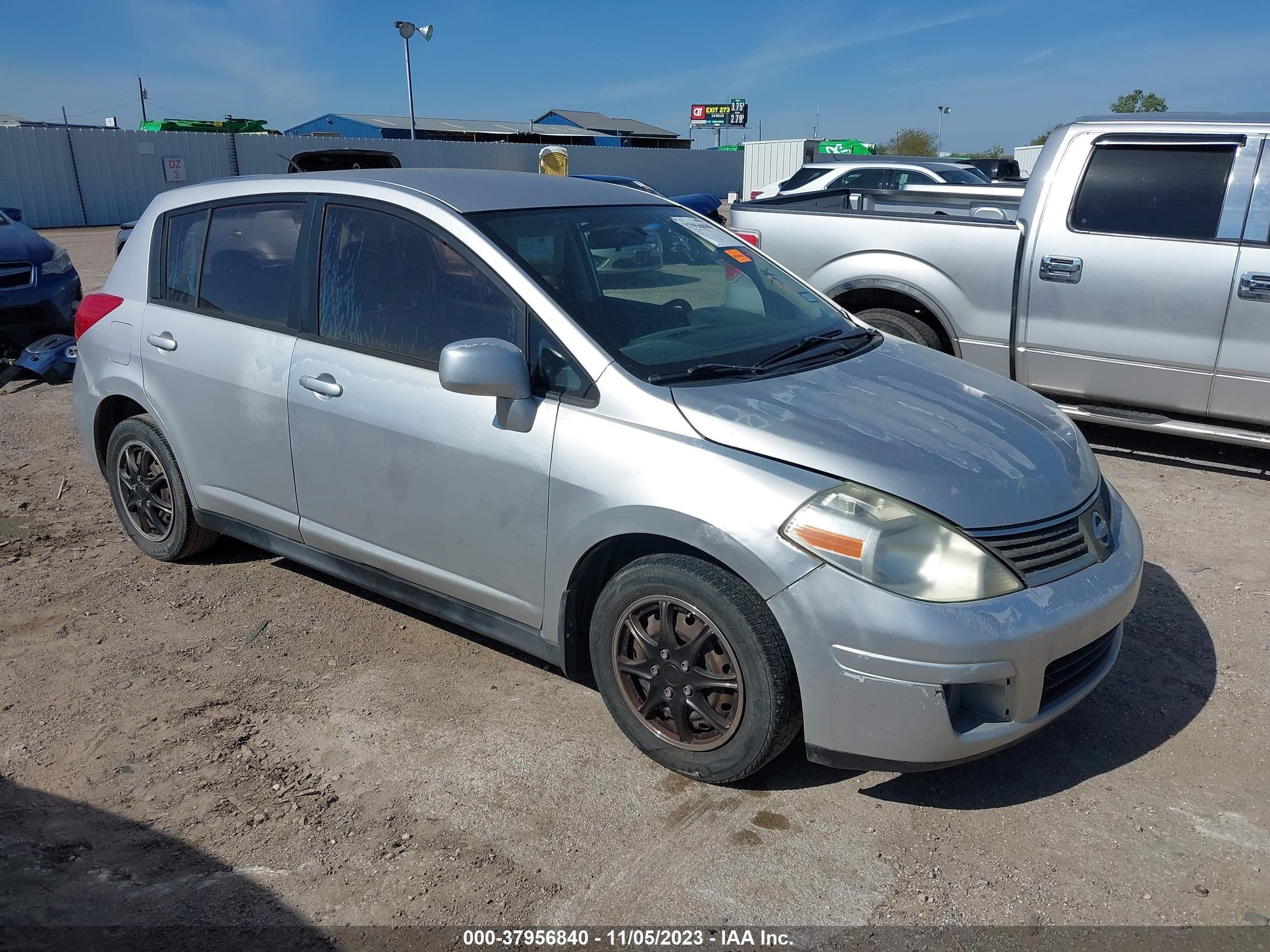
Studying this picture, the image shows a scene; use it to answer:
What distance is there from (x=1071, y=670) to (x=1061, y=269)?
3777mm

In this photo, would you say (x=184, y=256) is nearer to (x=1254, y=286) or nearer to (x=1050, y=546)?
(x=1050, y=546)

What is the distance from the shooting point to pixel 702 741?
2.99 m

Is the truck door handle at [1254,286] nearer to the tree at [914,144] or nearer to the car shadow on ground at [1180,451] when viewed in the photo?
the car shadow on ground at [1180,451]

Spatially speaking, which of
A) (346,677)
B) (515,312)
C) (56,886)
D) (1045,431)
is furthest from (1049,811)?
(56,886)

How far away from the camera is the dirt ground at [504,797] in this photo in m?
2.60

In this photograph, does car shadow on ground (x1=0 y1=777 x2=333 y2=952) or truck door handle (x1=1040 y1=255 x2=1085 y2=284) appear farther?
truck door handle (x1=1040 y1=255 x2=1085 y2=284)

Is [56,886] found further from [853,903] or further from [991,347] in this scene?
[991,347]

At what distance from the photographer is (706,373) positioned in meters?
3.18

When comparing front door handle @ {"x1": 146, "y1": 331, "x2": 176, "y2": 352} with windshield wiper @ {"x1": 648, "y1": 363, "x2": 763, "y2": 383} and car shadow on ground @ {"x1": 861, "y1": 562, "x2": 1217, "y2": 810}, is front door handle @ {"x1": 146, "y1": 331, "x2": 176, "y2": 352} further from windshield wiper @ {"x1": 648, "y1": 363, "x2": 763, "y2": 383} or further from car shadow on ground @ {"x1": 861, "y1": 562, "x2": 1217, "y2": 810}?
car shadow on ground @ {"x1": 861, "y1": 562, "x2": 1217, "y2": 810}

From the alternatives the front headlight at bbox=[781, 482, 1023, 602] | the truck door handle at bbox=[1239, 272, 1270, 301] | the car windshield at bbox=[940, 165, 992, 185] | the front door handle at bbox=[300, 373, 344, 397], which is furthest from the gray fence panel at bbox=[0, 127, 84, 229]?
the front headlight at bbox=[781, 482, 1023, 602]

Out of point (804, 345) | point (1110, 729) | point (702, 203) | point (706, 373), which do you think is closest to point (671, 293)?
point (804, 345)

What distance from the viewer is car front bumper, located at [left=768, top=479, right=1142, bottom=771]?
2.58 m

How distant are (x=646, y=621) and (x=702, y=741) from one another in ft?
1.31

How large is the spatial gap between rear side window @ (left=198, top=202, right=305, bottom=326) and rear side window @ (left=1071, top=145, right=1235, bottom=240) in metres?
4.57
